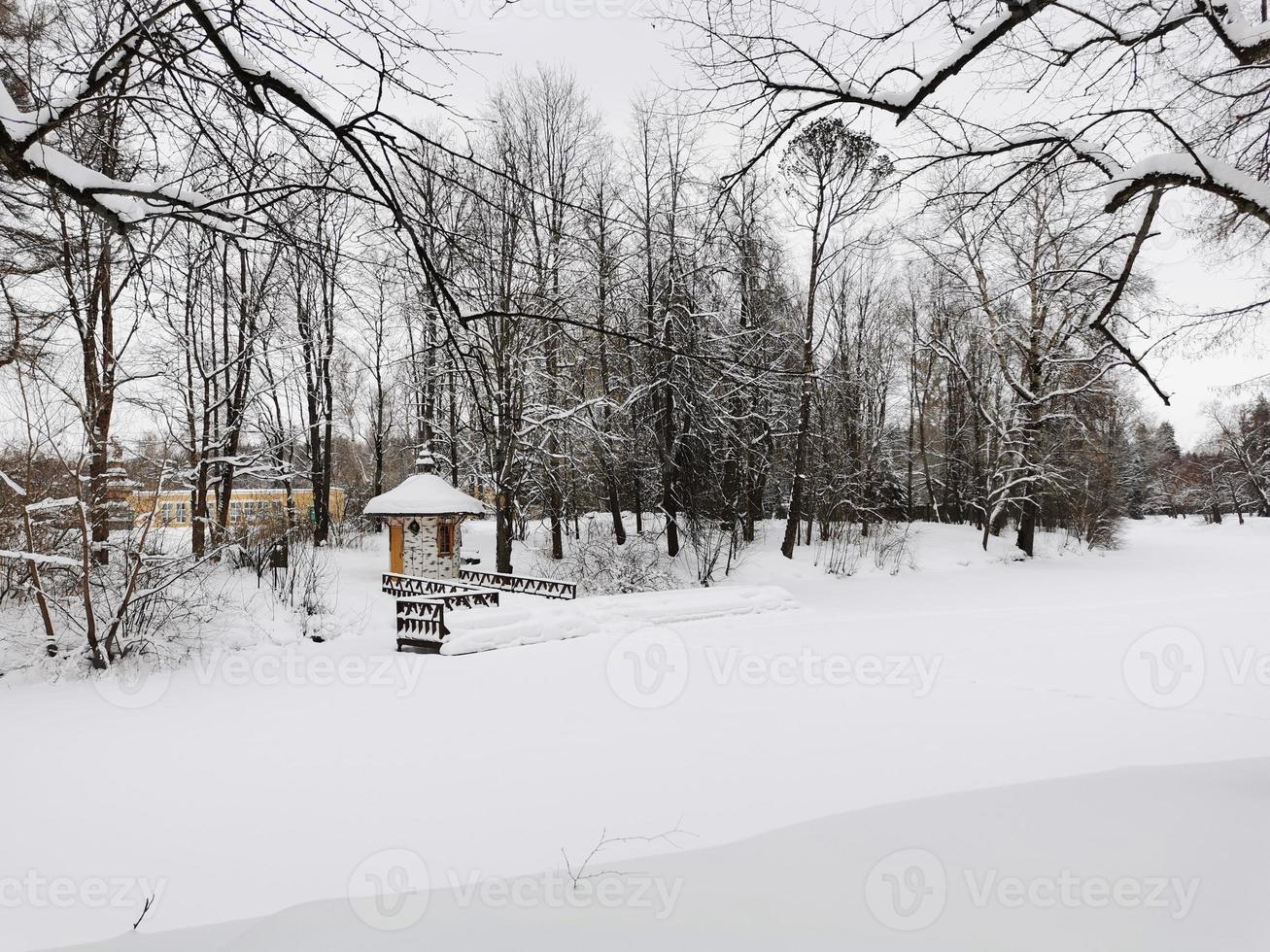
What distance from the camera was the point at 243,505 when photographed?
22.1m

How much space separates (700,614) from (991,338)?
49.4 ft

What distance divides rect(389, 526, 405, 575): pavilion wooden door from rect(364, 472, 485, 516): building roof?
0.87 m

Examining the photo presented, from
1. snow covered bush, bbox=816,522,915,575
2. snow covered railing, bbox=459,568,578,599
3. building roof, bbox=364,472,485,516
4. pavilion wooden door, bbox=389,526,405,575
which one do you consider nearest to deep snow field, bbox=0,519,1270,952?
snow covered railing, bbox=459,568,578,599

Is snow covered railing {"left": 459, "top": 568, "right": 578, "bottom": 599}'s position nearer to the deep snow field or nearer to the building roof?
the building roof

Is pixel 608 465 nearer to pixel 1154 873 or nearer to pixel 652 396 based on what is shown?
pixel 652 396

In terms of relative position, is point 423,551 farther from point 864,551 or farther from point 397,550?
point 864,551

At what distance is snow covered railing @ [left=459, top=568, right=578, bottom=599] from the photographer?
1376 cm

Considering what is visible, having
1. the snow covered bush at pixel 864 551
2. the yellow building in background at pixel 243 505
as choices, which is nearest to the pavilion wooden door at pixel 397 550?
the yellow building in background at pixel 243 505

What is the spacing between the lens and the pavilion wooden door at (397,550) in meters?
17.0

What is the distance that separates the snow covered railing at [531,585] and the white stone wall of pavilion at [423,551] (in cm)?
68

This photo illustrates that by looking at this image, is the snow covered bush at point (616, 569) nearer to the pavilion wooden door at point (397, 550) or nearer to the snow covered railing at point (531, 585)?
the snow covered railing at point (531, 585)

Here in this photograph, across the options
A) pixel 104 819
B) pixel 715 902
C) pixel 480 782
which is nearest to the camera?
pixel 715 902

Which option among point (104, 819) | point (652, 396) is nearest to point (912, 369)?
point (652, 396)

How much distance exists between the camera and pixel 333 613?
12547 mm
